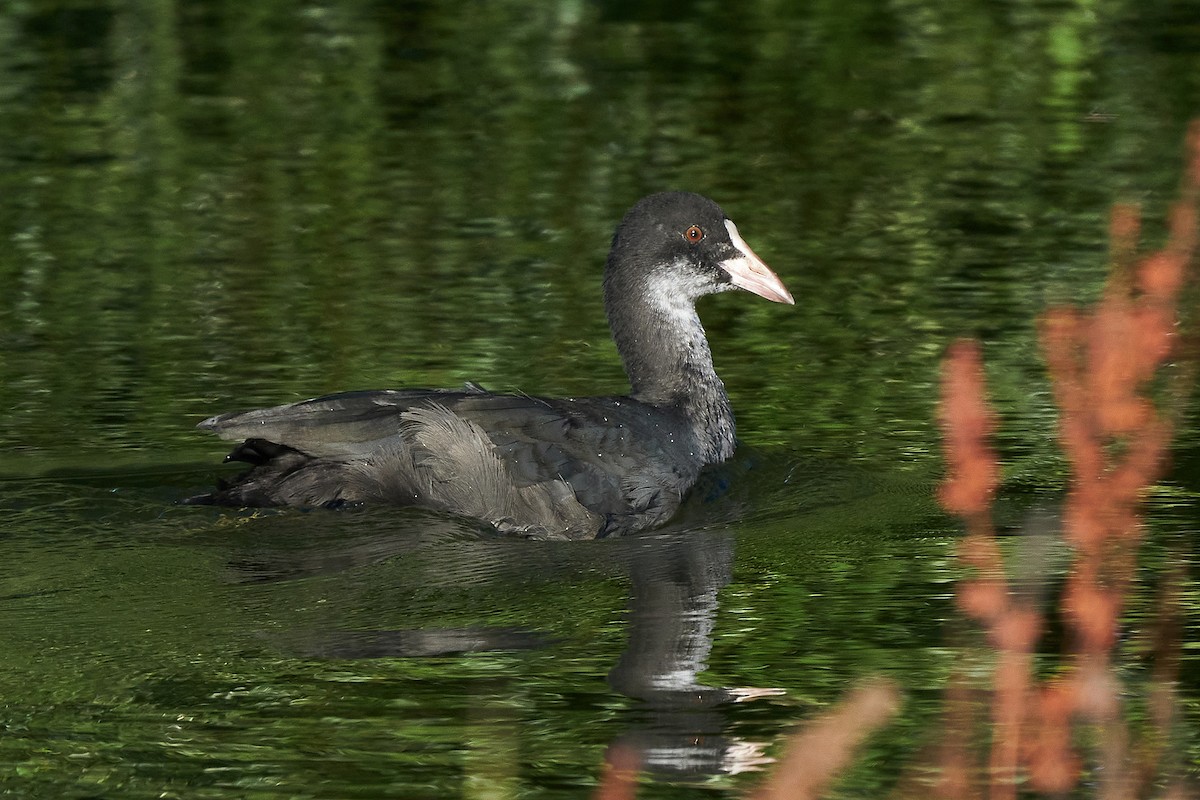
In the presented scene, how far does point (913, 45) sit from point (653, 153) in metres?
3.68

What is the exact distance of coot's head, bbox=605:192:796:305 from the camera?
8219mm

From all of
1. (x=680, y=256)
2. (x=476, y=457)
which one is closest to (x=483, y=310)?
(x=680, y=256)

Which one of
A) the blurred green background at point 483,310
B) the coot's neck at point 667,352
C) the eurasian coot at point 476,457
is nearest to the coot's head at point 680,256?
the coot's neck at point 667,352

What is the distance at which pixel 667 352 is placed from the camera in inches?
322

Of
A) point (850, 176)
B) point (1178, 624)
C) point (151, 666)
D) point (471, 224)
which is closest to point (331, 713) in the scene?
point (151, 666)

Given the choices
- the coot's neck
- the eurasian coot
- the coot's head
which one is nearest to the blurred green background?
the eurasian coot

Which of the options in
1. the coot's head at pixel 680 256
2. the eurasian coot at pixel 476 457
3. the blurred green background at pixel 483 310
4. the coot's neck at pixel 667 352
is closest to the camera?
the blurred green background at pixel 483 310

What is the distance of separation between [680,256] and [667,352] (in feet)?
1.28

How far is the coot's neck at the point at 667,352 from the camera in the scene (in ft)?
26.2

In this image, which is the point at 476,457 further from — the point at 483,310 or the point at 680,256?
the point at 483,310

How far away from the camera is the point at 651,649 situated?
5707 millimetres

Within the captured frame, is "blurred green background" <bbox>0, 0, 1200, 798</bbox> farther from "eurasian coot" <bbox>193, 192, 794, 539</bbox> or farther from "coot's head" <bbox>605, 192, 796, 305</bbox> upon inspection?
"coot's head" <bbox>605, 192, 796, 305</bbox>

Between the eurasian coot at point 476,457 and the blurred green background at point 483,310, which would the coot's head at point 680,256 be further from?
the eurasian coot at point 476,457

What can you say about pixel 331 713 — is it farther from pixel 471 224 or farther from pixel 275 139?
pixel 275 139
